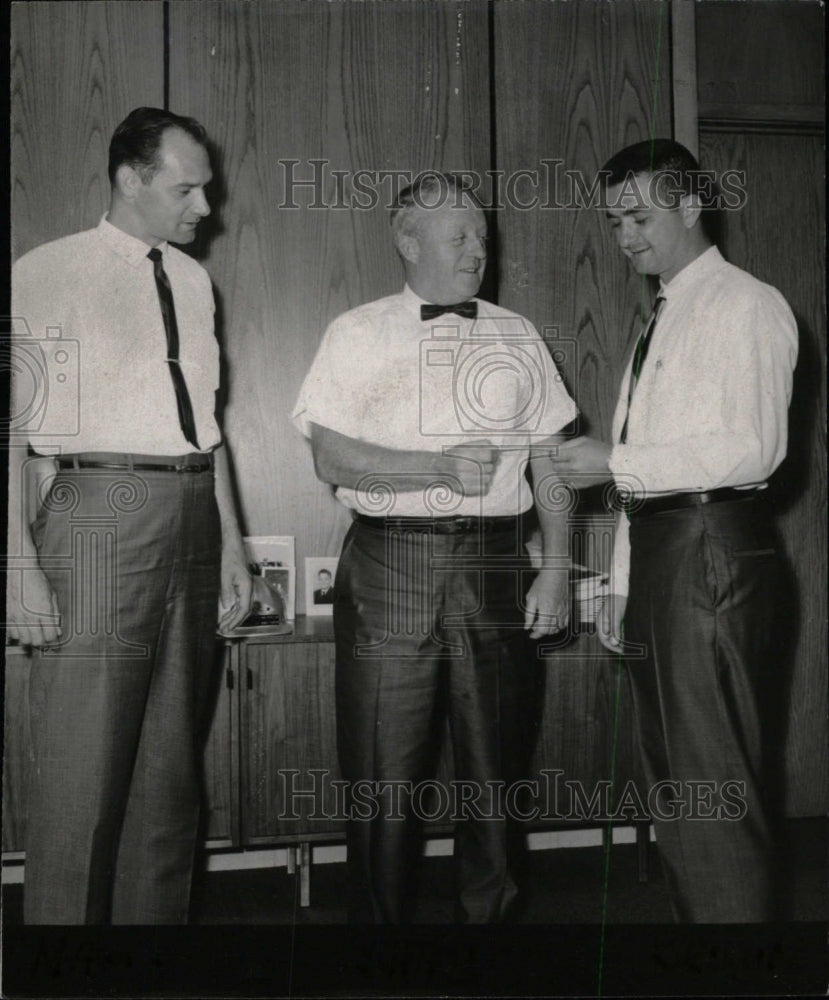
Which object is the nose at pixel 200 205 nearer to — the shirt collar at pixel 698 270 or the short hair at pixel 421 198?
the short hair at pixel 421 198

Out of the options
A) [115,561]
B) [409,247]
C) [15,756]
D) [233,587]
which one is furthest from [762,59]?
[15,756]

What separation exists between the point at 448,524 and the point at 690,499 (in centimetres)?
57

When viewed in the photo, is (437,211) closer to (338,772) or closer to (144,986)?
(338,772)

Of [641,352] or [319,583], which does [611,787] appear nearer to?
[319,583]

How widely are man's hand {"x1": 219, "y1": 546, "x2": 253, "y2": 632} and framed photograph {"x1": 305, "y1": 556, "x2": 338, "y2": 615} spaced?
22 centimetres

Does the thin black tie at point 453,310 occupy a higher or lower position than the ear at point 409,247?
lower

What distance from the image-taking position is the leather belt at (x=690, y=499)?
2068mm

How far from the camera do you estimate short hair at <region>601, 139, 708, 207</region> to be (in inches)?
90.1

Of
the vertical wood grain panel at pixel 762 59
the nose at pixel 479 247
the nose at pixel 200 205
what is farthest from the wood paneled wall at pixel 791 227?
the nose at pixel 200 205

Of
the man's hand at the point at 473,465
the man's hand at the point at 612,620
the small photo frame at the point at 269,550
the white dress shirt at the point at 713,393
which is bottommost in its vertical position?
the man's hand at the point at 612,620

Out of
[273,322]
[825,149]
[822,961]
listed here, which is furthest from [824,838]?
[273,322]

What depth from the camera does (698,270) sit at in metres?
2.22

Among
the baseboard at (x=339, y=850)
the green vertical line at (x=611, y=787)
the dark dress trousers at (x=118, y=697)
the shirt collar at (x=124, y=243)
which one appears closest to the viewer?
the dark dress trousers at (x=118, y=697)

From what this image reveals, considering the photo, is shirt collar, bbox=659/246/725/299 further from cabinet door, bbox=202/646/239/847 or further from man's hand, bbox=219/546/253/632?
cabinet door, bbox=202/646/239/847
